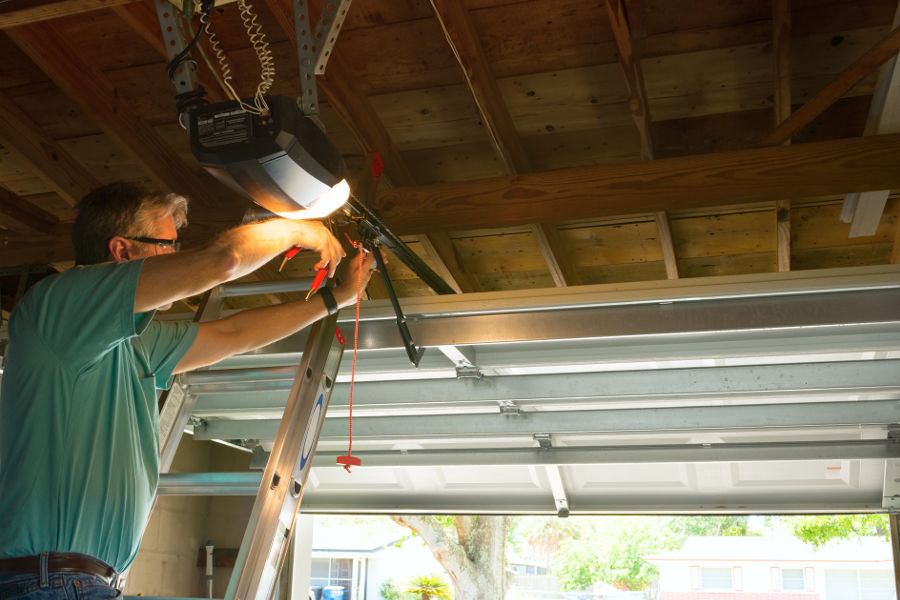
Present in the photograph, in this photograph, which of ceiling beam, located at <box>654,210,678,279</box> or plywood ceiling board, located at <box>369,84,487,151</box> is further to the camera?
ceiling beam, located at <box>654,210,678,279</box>

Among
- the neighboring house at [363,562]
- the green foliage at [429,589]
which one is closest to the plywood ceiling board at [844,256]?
the green foliage at [429,589]

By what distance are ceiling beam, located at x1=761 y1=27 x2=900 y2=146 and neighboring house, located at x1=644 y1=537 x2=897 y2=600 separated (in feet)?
47.2

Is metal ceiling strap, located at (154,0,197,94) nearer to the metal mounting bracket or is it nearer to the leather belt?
the metal mounting bracket

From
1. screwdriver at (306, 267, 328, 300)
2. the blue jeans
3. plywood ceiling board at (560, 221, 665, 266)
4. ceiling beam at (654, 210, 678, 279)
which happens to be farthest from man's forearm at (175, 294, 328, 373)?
plywood ceiling board at (560, 221, 665, 266)

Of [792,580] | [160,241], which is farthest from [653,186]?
[792,580]

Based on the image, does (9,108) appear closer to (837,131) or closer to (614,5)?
(614,5)

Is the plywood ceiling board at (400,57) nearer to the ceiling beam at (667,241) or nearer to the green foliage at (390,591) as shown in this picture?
the ceiling beam at (667,241)

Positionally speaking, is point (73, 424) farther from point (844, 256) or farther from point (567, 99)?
point (844, 256)

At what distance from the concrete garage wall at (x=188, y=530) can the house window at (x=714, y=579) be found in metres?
13.8

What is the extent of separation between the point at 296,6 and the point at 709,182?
1623mm

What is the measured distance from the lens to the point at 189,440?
6004 mm

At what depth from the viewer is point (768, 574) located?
17.2m

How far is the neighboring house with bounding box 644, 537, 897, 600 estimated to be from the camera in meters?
15.8

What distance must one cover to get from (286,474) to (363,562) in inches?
684
